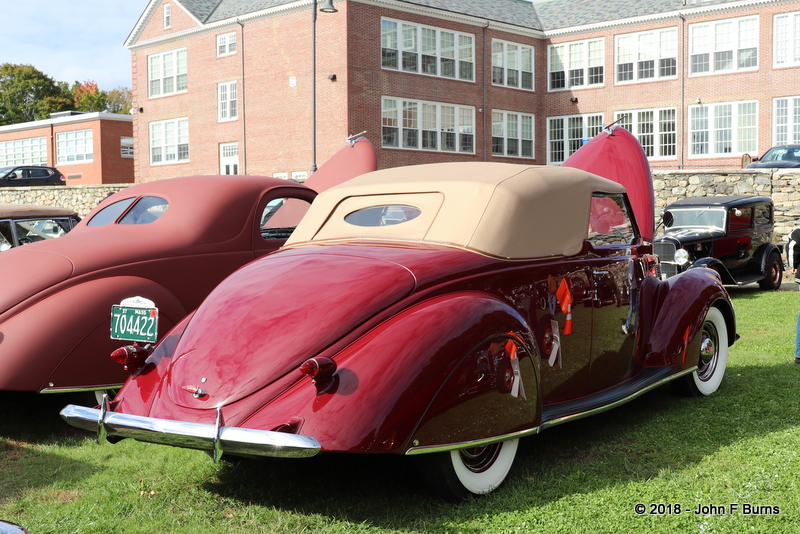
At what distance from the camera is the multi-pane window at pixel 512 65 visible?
3566 centimetres

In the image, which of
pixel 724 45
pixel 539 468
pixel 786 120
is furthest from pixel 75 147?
pixel 539 468

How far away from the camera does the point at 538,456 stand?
4734mm

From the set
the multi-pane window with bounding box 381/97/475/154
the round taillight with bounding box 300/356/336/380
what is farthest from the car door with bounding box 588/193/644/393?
the multi-pane window with bounding box 381/97/475/154

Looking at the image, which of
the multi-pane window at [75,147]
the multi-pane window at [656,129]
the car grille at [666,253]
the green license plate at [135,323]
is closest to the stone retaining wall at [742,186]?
the car grille at [666,253]

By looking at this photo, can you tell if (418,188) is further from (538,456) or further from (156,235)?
(156,235)

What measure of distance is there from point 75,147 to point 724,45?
114ft

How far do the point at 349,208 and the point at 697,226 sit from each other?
10.8m

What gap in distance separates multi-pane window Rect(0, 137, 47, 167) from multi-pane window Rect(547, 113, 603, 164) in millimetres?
29675

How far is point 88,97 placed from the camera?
65125 millimetres

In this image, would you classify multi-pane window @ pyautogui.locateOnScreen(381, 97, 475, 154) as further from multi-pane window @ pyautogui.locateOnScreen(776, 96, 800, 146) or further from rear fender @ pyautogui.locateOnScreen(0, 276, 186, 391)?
rear fender @ pyautogui.locateOnScreen(0, 276, 186, 391)

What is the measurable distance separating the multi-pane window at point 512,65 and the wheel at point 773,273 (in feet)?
73.3

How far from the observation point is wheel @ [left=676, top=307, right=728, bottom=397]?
238 inches

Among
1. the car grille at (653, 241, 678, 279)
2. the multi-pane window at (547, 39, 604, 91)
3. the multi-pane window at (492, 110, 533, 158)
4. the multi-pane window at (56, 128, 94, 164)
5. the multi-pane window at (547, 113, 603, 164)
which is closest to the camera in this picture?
the car grille at (653, 241, 678, 279)

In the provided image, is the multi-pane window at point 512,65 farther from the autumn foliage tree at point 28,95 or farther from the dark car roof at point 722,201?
the autumn foliage tree at point 28,95
